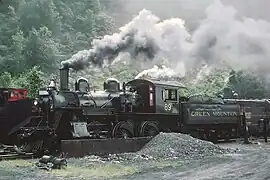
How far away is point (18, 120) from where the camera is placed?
49.5 ft

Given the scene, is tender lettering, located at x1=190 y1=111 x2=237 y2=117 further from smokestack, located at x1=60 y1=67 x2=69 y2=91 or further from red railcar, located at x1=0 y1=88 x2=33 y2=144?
red railcar, located at x1=0 y1=88 x2=33 y2=144

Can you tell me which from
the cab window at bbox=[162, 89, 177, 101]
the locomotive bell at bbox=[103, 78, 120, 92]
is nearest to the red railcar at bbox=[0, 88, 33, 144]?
the locomotive bell at bbox=[103, 78, 120, 92]

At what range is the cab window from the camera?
1974cm

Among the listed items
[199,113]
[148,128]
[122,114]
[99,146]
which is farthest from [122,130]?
[199,113]

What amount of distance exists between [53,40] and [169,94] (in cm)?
3985

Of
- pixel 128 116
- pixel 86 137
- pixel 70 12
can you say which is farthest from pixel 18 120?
pixel 70 12

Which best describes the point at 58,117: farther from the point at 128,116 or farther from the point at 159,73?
the point at 159,73

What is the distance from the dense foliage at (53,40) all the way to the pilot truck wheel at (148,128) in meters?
17.3

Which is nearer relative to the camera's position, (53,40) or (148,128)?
(148,128)

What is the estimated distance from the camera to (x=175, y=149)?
15.1 m

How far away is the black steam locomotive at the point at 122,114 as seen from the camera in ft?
50.3

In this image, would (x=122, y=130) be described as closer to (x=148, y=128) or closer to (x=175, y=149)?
(x=148, y=128)

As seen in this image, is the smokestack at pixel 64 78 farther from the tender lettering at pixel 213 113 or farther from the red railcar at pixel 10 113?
the tender lettering at pixel 213 113

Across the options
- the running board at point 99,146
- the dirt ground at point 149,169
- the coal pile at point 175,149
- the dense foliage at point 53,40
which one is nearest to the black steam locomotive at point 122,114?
the running board at point 99,146
